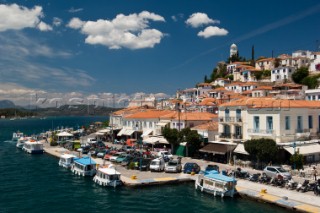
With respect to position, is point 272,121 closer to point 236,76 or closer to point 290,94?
point 290,94

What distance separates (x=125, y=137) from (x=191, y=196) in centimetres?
4484

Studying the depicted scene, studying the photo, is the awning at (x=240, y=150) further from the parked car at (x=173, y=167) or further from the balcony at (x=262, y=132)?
the parked car at (x=173, y=167)

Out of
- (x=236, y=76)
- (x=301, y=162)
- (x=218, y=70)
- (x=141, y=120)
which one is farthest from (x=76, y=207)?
(x=218, y=70)

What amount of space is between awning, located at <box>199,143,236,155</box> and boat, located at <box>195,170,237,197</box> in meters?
9.05

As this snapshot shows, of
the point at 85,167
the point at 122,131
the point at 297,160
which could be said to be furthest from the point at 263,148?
the point at 122,131

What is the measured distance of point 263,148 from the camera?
36156 millimetres

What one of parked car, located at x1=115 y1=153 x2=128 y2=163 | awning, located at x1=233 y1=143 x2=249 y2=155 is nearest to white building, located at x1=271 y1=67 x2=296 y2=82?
awning, located at x1=233 y1=143 x2=249 y2=155

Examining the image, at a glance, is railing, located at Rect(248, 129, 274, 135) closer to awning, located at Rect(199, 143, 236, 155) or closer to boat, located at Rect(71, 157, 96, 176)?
awning, located at Rect(199, 143, 236, 155)

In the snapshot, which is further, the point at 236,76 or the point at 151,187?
the point at 236,76

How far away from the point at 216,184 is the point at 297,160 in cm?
1032

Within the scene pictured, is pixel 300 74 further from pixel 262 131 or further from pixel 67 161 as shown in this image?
pixel 67 161

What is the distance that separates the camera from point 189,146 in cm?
4800

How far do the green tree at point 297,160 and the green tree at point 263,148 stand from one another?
1.87 metres

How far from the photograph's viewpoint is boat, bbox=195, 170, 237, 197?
3069 cm
